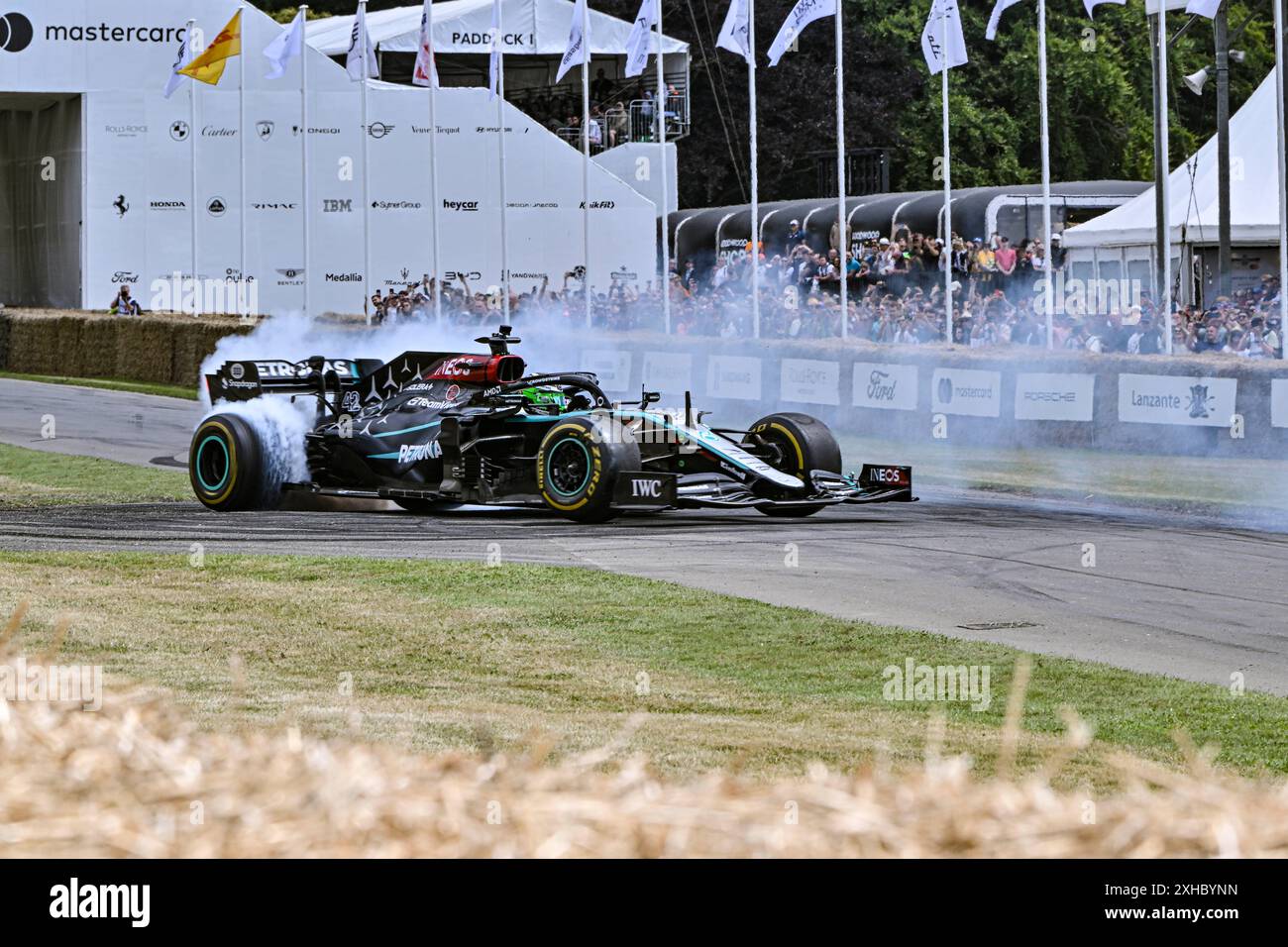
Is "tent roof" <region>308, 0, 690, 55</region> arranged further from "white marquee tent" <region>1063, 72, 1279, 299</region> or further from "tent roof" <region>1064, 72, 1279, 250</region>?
"tent roof" <region>1064, 72, 1279, 250</region>

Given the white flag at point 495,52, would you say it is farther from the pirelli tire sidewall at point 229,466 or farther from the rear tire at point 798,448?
the rear tire at point 798,448

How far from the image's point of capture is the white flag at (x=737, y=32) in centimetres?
2978

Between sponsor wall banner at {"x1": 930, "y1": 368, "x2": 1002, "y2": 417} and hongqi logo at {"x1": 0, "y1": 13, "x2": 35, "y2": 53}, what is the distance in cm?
2700

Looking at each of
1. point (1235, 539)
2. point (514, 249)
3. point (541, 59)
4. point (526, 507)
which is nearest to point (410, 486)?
point (526, 507)

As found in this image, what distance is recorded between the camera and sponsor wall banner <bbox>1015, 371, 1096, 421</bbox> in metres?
22.4

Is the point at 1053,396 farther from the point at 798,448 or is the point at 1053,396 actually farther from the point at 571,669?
the point at 571,669

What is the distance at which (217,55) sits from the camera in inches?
1352

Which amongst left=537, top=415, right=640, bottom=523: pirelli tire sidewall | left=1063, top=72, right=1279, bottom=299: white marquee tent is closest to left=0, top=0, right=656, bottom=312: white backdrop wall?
left=1063, top=72, right=1279, bottom=299: white marquee tent

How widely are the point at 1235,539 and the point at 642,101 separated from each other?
123 feet

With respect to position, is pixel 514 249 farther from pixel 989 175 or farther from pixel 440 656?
pixel 440 656

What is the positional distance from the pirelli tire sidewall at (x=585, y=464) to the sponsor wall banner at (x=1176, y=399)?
7697mm

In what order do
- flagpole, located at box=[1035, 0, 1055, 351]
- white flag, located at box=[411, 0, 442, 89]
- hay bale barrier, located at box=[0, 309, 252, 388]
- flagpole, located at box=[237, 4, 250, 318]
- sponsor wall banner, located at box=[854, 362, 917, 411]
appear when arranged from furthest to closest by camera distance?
flagpole, located at box=[237, 4, 250, 318]
hay bale barrier, located at box=[0, 309, 252, 388]
white flag, located at box=[411, 0, 442, 89]
sponsor wall banner, located at box=[854, 362, 917, 411]
flagpole, located at box=[1035, 0, 1055, 351]

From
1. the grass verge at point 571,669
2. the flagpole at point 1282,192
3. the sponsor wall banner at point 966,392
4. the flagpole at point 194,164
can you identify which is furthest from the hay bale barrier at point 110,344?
the grass verge at point 571,669

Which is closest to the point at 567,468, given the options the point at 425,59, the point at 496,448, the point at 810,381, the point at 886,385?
the point at 496,448
